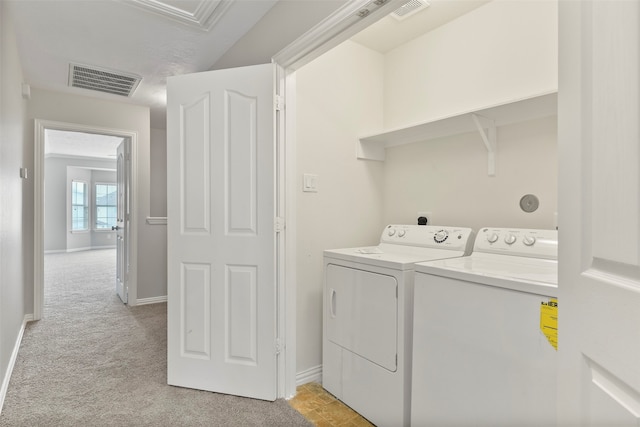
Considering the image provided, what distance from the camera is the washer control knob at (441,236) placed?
2.07m

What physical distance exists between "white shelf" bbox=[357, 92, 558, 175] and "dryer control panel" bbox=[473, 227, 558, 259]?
0.55 m

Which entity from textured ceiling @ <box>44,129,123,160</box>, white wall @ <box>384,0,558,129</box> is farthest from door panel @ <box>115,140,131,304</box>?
white wall @ <box>384,0,558,129</box>

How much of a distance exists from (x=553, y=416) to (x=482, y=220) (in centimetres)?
123

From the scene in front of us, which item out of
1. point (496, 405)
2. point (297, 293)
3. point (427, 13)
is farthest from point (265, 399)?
point (427, 13)

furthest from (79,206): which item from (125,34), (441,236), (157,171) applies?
(441,236)

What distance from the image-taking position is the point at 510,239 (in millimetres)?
1729

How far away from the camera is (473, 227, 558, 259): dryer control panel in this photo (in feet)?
5.19

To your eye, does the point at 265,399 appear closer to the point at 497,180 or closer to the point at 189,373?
the point at 189,373

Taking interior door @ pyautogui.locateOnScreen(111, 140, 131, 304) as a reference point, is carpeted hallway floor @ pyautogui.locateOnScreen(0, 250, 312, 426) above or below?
below

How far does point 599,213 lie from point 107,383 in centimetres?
268

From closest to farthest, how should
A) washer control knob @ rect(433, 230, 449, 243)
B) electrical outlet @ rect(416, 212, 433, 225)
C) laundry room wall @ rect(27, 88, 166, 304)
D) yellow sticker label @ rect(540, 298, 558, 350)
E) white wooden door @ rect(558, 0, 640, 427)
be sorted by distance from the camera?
white wooden door @ rect(558, 0, 640, 427), yellow sticker label @ rect(540, 298, 558, 350), washer control knob @ rect(433, 230, 449, 243), electrical outlet @ rect(416, 212, 433, 225), laundry room wall @ rect(27, 88, 166, 304)

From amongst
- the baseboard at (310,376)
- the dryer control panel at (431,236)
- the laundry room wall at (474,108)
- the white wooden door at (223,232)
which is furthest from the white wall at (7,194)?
the laundry room wall at (474,108)

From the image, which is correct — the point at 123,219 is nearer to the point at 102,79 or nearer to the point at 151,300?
the point at 151,300

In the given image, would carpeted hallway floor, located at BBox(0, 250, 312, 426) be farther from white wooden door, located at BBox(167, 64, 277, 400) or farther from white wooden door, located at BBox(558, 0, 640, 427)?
white wooden door, located at BBox(558, 0, 640, 427)
